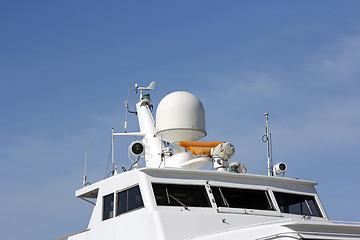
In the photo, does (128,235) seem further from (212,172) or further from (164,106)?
(164,106)

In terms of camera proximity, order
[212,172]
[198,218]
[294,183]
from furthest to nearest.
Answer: [294,183], [212,172], [198,218]

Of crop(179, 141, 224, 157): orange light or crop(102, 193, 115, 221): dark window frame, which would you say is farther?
crop(179, 141, 224, 157): orange light

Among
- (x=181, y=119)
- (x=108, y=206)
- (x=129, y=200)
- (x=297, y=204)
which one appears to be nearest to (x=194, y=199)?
(x=129, y=200)

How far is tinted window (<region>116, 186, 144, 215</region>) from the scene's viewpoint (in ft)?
52.9

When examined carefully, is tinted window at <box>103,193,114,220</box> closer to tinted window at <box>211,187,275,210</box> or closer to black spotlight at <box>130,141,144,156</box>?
tinted window at <box>211,187,275,210</box>

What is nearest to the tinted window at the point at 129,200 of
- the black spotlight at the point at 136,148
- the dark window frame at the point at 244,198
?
the dark window frame at the point at 244,198

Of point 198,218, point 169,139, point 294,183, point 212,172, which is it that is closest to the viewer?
point 198,218

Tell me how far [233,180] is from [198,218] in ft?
5.92

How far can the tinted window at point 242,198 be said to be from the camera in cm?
1638

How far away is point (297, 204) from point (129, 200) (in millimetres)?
4594

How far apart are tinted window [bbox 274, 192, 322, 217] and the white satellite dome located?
3.88 meters

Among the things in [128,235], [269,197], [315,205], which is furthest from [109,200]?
[315,205]

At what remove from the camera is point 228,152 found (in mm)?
18438

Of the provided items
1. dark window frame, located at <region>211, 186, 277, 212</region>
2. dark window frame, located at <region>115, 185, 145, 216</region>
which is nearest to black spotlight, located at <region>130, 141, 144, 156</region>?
dark window frame, located at <region>115, 185, 145, 216</region>
